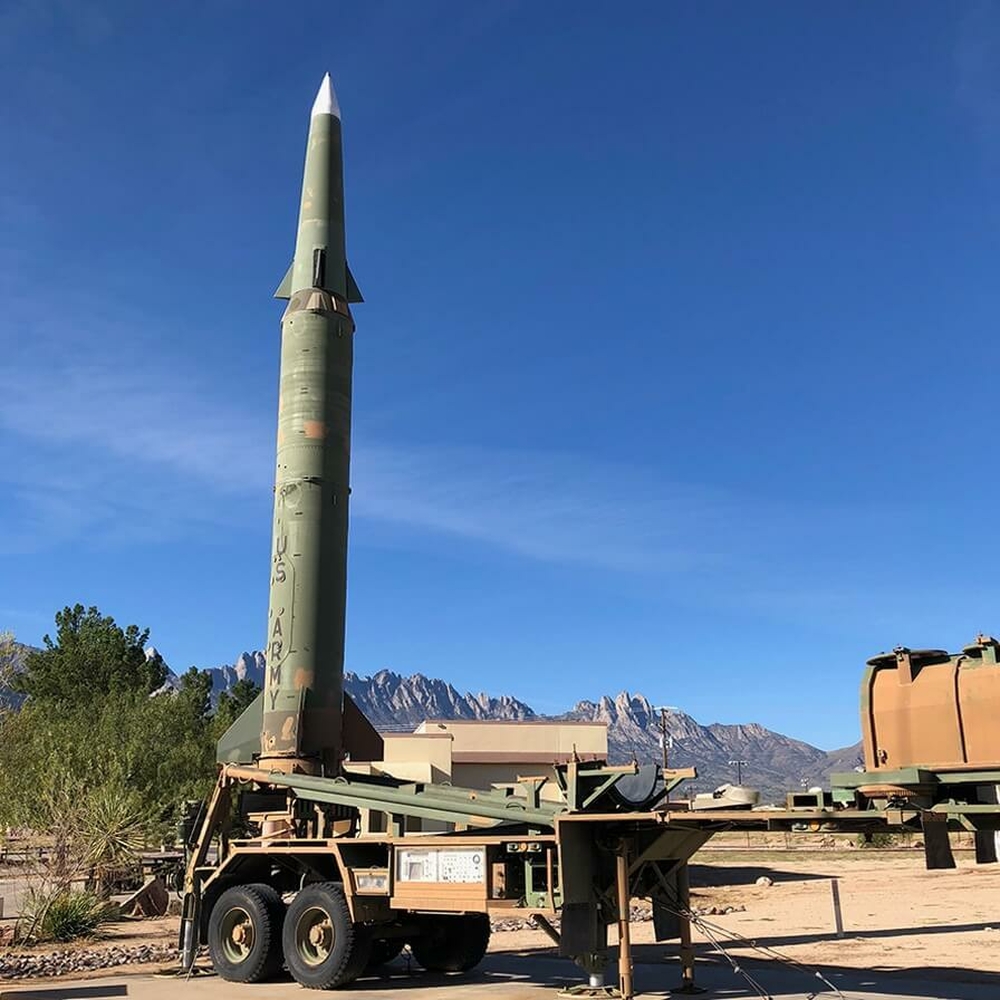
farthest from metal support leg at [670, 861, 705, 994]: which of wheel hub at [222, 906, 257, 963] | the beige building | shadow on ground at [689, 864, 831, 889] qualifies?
the beige building

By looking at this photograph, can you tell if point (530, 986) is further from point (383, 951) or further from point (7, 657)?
point (7, 657)

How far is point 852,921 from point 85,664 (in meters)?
35.5

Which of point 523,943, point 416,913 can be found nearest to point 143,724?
point 523,943

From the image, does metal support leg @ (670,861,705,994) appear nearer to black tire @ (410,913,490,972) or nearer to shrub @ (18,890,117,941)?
black tire @ (410,913,490,972)

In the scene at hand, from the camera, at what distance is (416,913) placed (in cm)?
1223

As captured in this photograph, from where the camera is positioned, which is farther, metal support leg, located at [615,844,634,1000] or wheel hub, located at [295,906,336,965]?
wheel hub, located at [295,906,336,965]

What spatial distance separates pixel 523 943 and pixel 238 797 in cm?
496

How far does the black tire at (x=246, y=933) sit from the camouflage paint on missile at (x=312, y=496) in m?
1.74

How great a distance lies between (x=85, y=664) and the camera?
45531mm

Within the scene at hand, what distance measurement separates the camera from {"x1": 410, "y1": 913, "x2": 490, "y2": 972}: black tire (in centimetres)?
1273

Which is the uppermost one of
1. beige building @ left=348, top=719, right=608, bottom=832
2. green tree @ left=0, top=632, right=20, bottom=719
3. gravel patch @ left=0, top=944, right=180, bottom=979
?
green tree @ left=0, top=632, right=20, bottom=719

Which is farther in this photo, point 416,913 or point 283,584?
point 283,584

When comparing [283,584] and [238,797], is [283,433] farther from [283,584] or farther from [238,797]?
[238,797]

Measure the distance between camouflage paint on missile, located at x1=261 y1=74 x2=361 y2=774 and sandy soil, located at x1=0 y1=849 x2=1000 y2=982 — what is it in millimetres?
4590
